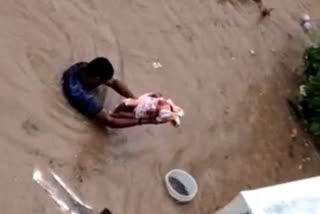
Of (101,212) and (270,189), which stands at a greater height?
(270,189)

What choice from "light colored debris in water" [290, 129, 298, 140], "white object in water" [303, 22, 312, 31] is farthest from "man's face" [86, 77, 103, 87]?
Answer: "white object in water" [303, 22, 312, 31]

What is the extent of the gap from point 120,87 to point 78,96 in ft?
1.18

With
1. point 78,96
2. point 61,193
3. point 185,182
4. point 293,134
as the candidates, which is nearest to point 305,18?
point 293,134

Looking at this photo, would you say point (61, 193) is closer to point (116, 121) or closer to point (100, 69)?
point (116, 121)

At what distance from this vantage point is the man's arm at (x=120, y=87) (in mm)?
5848

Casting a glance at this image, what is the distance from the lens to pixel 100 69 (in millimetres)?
5719

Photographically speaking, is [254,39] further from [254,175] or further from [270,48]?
[254,175]

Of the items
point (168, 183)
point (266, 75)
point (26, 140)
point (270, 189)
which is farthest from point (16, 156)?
point (266, 75)

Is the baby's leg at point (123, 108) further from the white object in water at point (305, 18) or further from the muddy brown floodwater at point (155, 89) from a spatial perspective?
the white object in water at point (305, 18)

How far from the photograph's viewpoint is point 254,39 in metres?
7.28

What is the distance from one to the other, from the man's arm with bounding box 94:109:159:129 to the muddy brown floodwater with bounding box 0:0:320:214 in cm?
9

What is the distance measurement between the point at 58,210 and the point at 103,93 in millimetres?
1099

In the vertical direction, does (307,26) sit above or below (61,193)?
above

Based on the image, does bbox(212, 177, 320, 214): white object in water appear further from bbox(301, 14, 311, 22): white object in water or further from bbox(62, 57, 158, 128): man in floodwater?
bbox(301, 14, 311, 22): white object in water
